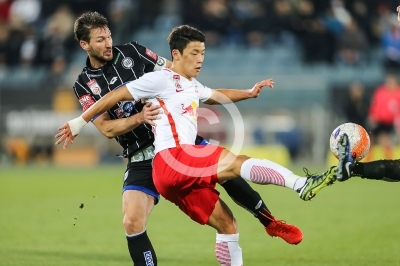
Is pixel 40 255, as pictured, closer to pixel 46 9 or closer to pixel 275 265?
pixel 275 265

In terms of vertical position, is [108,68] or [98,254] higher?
[108,68]

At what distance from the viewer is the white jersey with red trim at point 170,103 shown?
6328mm

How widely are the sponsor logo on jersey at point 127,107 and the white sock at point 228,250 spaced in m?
1.40

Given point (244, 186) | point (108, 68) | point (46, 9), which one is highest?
point (46, 9)

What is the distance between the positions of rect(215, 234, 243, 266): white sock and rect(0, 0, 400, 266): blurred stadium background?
15.8 ft

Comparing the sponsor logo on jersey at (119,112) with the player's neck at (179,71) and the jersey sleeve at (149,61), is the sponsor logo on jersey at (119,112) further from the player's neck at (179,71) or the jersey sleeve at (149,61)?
the player's neck at (179,71)

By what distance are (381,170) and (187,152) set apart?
1636mm

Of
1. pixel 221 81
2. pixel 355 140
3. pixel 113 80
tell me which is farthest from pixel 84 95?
pixel 221 81

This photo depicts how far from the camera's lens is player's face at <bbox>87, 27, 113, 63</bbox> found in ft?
23.2

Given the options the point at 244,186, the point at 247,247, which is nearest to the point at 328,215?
the point at 247,247

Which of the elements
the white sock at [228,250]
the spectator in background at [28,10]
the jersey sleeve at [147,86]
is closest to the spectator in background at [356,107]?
the spectator in background at [28,10]

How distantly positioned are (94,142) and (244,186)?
1409 centimetres

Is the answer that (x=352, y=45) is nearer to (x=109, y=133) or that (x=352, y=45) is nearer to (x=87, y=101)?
(x=87, y=101)

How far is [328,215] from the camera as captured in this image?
37.8 ft
